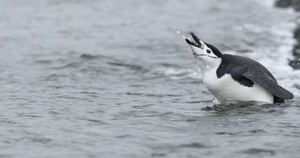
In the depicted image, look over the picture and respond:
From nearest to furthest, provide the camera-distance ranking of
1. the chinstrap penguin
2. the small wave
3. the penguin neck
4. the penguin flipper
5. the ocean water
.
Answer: the ocean water < the penguin flipper < the chinstrap penguin < the penguin neck < the small wave

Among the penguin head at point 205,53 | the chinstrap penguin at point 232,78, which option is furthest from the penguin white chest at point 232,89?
the penguin head at point 205,53

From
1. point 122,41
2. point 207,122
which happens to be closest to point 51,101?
point 207,122

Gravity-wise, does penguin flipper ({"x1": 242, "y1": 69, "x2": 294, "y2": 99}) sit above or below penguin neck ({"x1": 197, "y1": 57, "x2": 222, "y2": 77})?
below

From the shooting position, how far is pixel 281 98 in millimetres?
7789

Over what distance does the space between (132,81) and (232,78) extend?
3.12 m

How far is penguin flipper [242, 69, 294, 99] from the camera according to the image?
741 cm

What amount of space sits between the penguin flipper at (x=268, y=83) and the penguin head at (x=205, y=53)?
38 cm

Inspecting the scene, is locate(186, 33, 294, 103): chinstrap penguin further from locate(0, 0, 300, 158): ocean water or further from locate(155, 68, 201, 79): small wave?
locate(155, 68, 201, 79): small wave

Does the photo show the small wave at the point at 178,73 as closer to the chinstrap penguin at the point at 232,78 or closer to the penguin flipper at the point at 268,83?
the chinstrap penguin at the point at 232,78

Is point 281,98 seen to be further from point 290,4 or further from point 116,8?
point 290,4

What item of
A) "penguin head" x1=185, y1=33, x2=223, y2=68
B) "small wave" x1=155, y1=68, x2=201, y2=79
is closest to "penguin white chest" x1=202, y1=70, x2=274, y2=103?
"penguin head" x1=185, y1=33, x2=223, y2=68

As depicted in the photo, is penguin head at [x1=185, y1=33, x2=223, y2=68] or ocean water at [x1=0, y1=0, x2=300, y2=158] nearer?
ocean water at [x1=0, y1=0, x2=300, y2=158]

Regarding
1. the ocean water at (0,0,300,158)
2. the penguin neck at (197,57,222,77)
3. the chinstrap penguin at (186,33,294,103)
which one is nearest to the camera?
the ocean water at (0,0,300,158)

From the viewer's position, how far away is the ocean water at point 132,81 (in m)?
6.11
